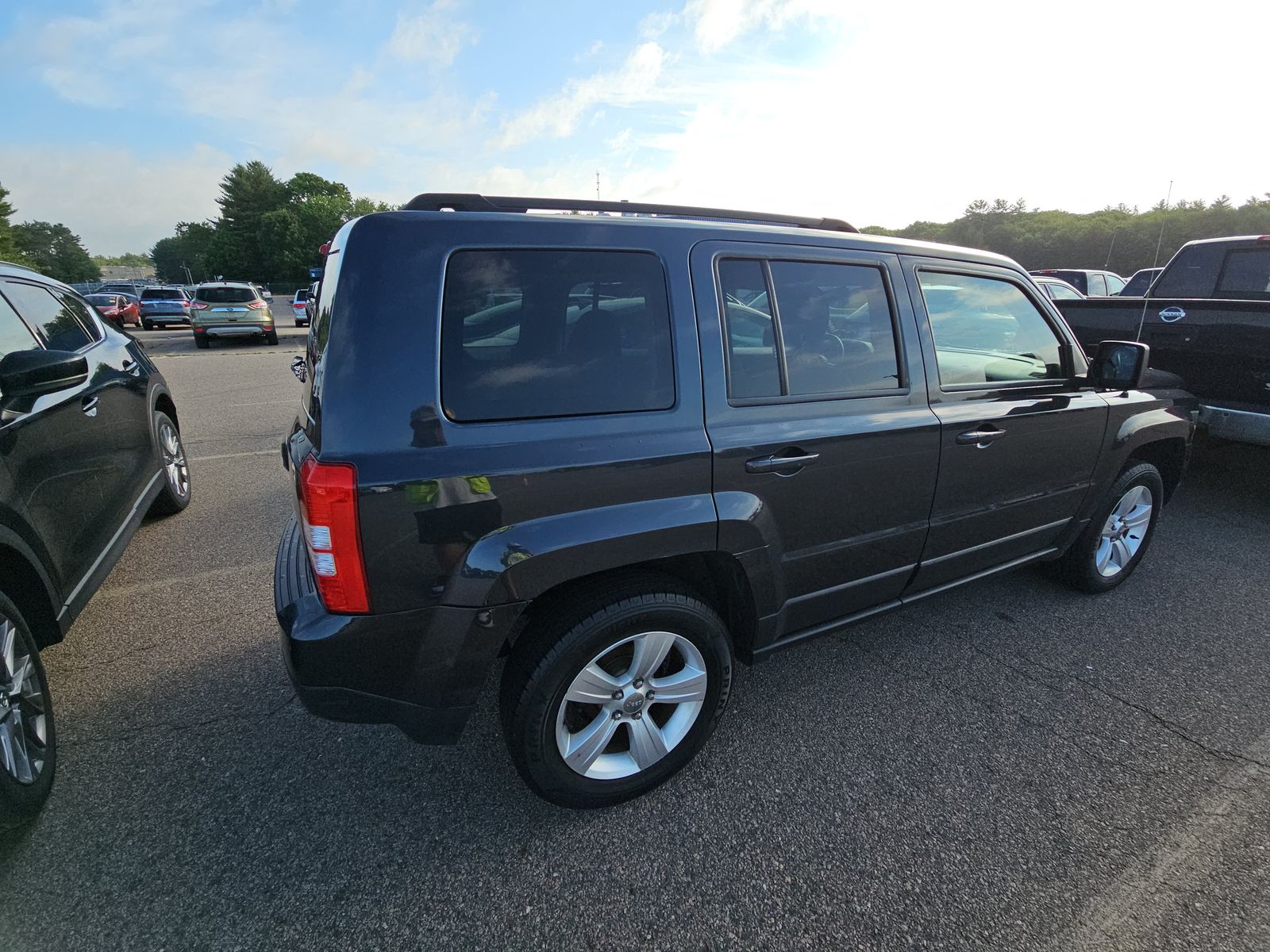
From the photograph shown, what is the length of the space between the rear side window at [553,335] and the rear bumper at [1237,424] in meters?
4.73

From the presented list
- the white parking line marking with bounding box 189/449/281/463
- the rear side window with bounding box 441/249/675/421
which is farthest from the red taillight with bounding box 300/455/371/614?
the white parking line marking with bounding box 189/449/281/463

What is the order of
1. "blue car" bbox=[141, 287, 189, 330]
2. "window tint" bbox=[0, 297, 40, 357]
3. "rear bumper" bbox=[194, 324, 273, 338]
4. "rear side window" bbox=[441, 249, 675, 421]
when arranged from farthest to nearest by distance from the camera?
"blue car" bbox=[141, 287, 189, 330] → "rear bumper" bbox=[194, 324, 273, 338] → "window tint" bbox=[0, 297, 40, 357] → "rear side window" bbox=[441, 249, 675, 421]

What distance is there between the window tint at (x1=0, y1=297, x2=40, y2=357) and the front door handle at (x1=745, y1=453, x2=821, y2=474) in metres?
3.16

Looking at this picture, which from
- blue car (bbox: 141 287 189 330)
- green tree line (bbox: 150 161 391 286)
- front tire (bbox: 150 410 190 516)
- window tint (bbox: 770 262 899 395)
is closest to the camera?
window tint (bbox: 770 262 899 395)

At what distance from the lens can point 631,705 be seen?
6.93 ft

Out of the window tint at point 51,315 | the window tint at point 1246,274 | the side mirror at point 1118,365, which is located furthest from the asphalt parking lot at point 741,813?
the window tint at point 1246,274

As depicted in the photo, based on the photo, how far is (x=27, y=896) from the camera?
182cm

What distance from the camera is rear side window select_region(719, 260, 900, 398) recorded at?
6.97 ft

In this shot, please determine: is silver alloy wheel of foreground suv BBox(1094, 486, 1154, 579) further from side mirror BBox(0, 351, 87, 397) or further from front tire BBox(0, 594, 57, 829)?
side mirror BBox(0, 351, 87, 397)

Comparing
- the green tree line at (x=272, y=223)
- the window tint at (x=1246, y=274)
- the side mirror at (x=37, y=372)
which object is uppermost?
the green tree line at (x=272, y=223)

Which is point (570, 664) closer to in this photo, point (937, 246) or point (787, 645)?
point (787, 645)

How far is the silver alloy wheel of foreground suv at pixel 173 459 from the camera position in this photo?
4.37 m

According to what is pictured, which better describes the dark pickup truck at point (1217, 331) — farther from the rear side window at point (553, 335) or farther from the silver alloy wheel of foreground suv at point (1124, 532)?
the rear side window at point (553, 335)

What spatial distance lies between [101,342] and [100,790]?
2847 mm
